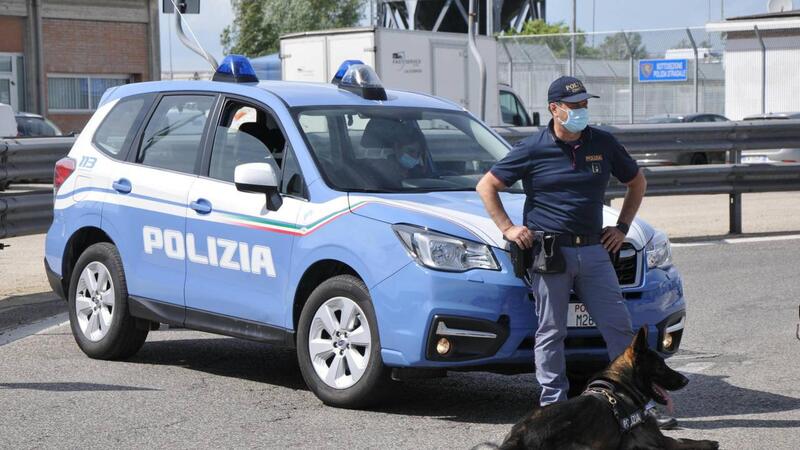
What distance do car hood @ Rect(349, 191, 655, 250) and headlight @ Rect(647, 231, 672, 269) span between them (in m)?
0.05

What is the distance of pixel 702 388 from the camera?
777 centimetres

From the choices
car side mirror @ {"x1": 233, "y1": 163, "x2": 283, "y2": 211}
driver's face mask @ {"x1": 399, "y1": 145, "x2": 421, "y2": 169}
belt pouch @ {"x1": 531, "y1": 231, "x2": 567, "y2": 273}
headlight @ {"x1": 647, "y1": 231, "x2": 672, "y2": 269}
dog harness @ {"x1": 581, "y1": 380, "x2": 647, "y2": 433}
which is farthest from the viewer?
driver's face mask @ {"x1": 399, "y1": 145, "x2": 421, "y2": 169}

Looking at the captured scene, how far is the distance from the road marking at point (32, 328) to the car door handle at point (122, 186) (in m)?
1.64

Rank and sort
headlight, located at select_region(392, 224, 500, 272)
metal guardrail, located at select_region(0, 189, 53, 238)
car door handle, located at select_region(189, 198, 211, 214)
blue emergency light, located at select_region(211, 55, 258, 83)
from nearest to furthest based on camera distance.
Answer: headlight, located at select_region(392, 224, 500, 272), car door handle, located at select_region(189, 198, 211, 214), blue emergency light, located at select_region(211, 55, 258, 83), metal guardrail, located at select_region(0, 189, 53, 238)

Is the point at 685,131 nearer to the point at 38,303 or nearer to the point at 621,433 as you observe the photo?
the point at 38,303

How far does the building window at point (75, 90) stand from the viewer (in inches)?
1713

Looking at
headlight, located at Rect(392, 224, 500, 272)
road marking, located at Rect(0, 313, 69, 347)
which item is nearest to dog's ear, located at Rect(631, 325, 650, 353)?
headlight, located at Rect(392, 224, 500, 272)

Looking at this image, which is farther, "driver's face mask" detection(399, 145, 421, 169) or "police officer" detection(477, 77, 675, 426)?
"driver's face mask" detection(399, 145, 421, 169)

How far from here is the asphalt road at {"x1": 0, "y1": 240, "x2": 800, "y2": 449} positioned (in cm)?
662

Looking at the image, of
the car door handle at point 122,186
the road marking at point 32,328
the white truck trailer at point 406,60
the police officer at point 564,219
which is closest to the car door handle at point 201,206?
the car door handle at point 122,186

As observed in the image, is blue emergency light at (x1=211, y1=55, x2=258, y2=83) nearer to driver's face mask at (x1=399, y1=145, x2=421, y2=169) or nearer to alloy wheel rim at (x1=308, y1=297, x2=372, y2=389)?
driver's face mask at (x1=399, y1=145, x2=421, y2=169)

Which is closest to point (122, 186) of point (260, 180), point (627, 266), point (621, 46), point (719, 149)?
point (260, 180)

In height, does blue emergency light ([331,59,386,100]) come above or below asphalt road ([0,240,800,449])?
above

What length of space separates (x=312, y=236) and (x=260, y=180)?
47 cm
